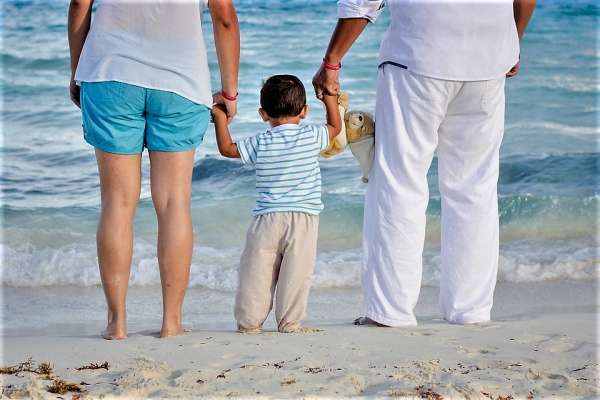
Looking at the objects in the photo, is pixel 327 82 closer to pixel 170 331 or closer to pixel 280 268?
pixel 280 268

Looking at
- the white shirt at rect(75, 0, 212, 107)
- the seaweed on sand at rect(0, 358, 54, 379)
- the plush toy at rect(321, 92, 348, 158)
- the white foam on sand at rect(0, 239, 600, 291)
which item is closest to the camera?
the seaweed on sand at rect(0, 358, 54, 379)

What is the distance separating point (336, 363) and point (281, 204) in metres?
0.81

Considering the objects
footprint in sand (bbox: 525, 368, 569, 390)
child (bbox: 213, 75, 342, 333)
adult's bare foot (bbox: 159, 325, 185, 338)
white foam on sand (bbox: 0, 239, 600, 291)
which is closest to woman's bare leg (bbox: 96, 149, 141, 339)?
adult's bare foot (bbox: 159, 325, 185, 338)

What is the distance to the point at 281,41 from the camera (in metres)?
13.3

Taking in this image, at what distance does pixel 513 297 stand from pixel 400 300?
60.6 inches

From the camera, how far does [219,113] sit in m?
3.69

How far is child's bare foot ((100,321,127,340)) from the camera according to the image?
3.57 meters

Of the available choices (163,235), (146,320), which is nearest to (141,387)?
(163,235)

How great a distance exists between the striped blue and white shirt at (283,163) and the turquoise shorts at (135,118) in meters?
0.29

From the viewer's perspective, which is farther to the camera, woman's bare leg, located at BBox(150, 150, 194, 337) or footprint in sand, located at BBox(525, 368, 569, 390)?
woman's bare leg, located at BBox(150, 150, 194, 337)

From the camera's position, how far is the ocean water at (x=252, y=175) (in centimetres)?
562

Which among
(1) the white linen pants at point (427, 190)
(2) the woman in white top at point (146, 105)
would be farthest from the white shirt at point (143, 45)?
(1) the white linen pants at point (427, 190)

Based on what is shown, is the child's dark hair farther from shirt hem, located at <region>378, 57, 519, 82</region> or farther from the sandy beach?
the sandy beach

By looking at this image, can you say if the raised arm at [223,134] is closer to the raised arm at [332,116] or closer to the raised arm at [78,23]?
the raised arm at [332,116]
